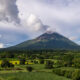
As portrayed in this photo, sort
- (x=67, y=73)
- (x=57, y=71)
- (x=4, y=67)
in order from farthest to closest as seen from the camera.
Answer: (x=4, y=67) < (x=57, y=71) < (x=67, y=73)

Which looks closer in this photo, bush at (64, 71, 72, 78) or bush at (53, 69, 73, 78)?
bush at (64, 71, 72, 78)

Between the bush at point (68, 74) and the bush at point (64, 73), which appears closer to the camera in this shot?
the bush at point (68, 74)

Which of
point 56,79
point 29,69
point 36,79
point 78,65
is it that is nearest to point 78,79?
point 56,79

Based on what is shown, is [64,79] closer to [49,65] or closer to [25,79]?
[25,79]

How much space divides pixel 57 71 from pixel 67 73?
8.38 m

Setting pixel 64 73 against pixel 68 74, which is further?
pixel 64 73

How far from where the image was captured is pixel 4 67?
11775cm

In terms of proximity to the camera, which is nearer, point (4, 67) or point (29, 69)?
point (29, 69)

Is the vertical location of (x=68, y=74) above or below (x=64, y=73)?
below

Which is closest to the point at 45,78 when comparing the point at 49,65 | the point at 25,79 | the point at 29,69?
the point at 25,79

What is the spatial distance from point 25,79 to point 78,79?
26.3 m

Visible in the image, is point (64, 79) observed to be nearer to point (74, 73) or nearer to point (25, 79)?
point (74, 73)

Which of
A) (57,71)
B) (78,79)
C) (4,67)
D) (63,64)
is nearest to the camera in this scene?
(78,79)

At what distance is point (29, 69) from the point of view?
105m
